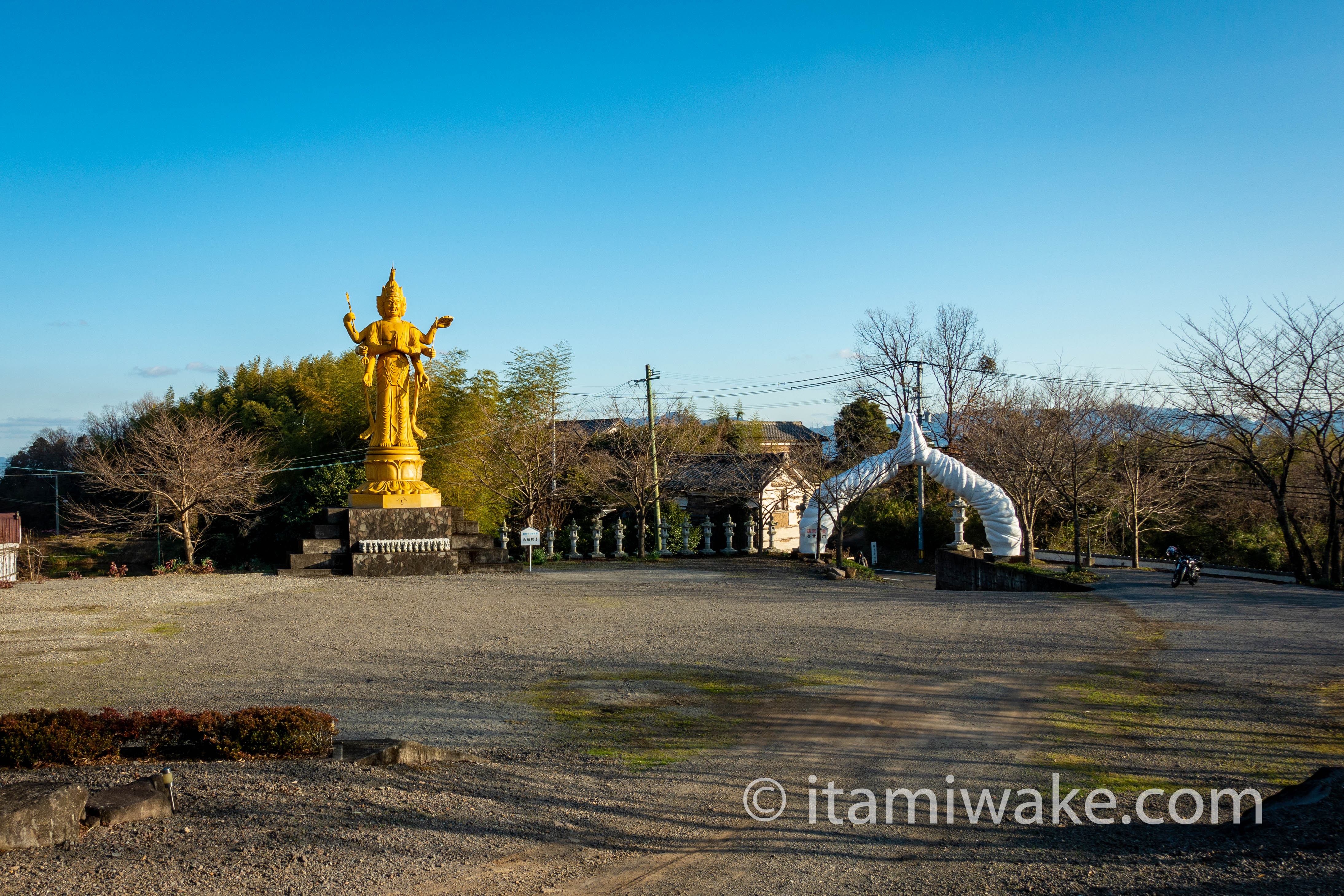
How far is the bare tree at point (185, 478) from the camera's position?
19.5 m

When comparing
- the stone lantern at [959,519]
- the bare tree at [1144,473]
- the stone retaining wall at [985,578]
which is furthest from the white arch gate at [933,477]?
the bare tree at [1144,473]

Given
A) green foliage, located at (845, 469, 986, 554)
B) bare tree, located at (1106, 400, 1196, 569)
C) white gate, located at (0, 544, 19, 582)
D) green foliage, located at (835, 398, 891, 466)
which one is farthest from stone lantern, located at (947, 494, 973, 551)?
white gate, located at (0, 544, 19, 582)

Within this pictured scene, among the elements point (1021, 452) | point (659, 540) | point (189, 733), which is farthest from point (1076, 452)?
point (189, 733)

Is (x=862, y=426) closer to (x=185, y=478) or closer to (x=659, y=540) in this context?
(x=659, y=540)

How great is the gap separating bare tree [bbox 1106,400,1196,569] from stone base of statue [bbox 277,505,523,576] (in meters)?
13.0

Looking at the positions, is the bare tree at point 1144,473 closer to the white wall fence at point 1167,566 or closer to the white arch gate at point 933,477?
the white wall fence at point 1167,566

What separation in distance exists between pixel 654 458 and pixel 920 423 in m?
9.80

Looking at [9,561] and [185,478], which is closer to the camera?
[9,561]

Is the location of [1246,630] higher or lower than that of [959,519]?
lower

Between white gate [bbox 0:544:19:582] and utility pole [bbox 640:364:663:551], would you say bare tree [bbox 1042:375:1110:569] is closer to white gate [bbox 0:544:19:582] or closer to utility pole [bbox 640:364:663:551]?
utility pole [bbox 640:364:663:551]

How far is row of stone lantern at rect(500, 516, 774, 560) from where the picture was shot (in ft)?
67.3

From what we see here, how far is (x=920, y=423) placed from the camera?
90.7 feet

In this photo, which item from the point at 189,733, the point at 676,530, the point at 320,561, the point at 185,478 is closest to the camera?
the point at 189,733

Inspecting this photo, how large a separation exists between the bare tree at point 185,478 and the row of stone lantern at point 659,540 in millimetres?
6633
